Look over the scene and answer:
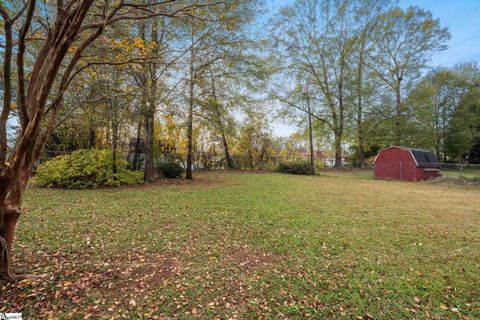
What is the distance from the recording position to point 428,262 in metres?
2.97

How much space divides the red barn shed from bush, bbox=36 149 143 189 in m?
15.9

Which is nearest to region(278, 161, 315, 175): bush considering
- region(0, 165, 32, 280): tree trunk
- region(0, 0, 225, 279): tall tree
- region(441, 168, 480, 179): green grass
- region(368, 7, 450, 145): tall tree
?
region(441, 168, 480, 179): green grass

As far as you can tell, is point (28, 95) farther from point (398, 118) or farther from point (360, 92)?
point (398, 118)

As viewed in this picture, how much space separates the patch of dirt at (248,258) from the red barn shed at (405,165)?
15.2 metres

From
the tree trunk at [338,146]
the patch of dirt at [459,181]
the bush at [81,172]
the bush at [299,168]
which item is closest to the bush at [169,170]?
the bush at [81,172]

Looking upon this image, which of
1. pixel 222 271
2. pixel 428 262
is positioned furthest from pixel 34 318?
pixel 428 262

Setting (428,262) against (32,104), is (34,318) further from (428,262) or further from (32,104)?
(428,262)

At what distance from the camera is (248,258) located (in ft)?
9.92

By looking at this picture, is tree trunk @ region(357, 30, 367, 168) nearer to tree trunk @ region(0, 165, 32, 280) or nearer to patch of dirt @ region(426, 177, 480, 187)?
patch of dirt @ region(426, 177, 480, 187)

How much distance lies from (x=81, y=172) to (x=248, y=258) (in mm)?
7187

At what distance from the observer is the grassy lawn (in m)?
2.08

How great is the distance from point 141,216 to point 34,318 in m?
2.82

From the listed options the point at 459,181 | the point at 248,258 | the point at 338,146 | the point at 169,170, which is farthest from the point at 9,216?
the point at 338,146

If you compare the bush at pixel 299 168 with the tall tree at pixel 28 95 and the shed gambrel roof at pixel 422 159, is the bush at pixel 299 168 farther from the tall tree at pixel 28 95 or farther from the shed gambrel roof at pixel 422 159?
the tall tree at pixel 28 95
